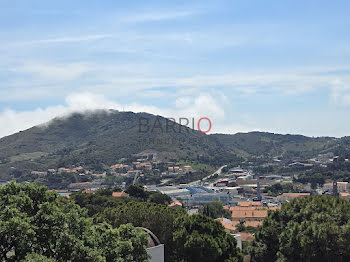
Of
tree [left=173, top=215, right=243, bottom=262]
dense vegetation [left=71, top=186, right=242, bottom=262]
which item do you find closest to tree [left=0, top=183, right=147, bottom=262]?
tree [left=173, top=215, right=243, bottom=262]

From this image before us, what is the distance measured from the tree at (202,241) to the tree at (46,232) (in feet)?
21.6

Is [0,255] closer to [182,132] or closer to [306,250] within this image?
[306,250]

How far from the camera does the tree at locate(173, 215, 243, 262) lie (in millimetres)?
20297

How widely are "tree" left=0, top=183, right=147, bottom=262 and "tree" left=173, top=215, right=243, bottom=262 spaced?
6.59 m

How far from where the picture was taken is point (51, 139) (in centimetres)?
17662

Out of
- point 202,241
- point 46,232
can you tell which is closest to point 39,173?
point 202,241

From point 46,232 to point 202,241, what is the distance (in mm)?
9308

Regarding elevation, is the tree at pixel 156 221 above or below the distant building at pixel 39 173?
below

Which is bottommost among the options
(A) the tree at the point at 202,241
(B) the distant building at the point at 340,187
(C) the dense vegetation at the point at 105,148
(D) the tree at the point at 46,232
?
(B) the distant building at the point at 340,187

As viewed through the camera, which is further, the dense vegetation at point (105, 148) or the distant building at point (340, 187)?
the dense vegetation at point (105, 148)

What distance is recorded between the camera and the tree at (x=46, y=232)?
11711 mm

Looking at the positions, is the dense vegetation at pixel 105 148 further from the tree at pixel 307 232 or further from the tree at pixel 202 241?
the tree at pixel 307 232

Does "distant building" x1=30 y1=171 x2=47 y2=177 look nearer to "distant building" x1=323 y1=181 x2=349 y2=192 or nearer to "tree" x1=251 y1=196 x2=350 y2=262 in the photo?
"distant building" x1=323 y1=181 x2=349 y2=192

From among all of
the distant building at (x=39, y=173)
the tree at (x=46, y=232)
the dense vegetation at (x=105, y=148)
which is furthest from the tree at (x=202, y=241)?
the distant building at (x=39, y=173)
